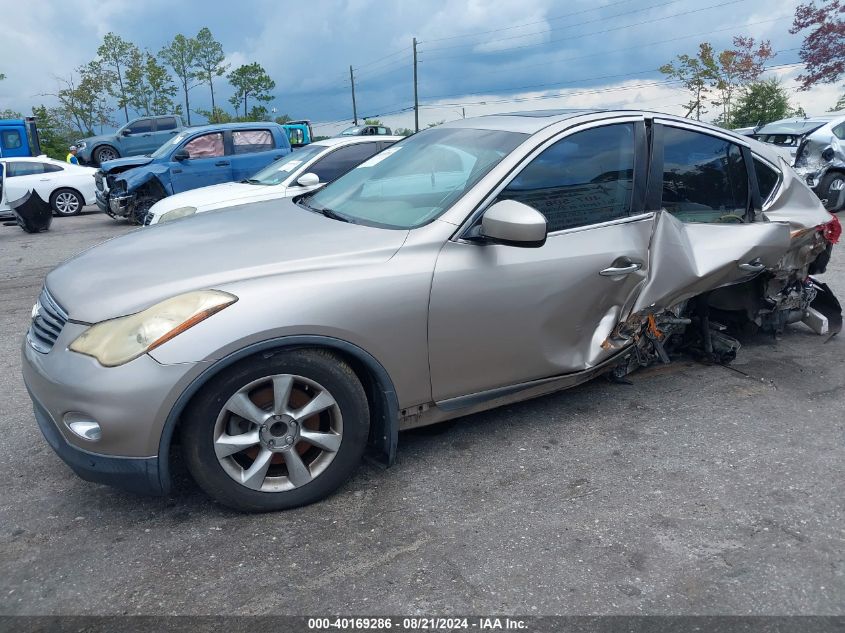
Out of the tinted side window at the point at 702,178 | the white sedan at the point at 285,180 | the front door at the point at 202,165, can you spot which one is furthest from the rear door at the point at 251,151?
the tinted side window at the point at 702,178

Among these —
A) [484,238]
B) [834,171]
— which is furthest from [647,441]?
[834,171]

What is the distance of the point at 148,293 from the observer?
2.83 m

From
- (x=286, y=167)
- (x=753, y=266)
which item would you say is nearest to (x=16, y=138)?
(x=286, y=167)

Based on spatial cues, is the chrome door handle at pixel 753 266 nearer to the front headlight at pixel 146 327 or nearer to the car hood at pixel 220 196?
the front headlight at pixel 146 327

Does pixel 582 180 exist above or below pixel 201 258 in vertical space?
above

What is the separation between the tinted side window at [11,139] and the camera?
22.8m

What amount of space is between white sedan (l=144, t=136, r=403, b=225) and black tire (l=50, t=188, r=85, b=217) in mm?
8064

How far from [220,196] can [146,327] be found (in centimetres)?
647

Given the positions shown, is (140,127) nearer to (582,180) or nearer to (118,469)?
(582,180)

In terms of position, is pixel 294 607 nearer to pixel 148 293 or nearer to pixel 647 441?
pixel 148 293

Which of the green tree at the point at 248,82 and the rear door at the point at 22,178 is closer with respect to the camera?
the rear door at the point at 22,178

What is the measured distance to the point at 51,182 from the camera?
52.0 ft

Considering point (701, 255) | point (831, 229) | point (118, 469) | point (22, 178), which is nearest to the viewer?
point (118, 469)

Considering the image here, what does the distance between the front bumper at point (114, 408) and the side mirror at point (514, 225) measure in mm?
1404
